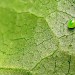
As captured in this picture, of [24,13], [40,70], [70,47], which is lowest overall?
[40,70]

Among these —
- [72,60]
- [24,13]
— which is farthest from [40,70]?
[24,13]

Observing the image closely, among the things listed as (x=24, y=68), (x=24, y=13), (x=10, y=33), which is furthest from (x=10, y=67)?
(x=24, y=13)

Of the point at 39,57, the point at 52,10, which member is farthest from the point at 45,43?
the point at 52,10

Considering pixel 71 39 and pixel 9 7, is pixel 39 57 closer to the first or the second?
pixel 71 39

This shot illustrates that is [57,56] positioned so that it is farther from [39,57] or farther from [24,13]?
[24,13]

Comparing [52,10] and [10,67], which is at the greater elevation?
[52,10]

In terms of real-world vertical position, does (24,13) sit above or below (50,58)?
above
